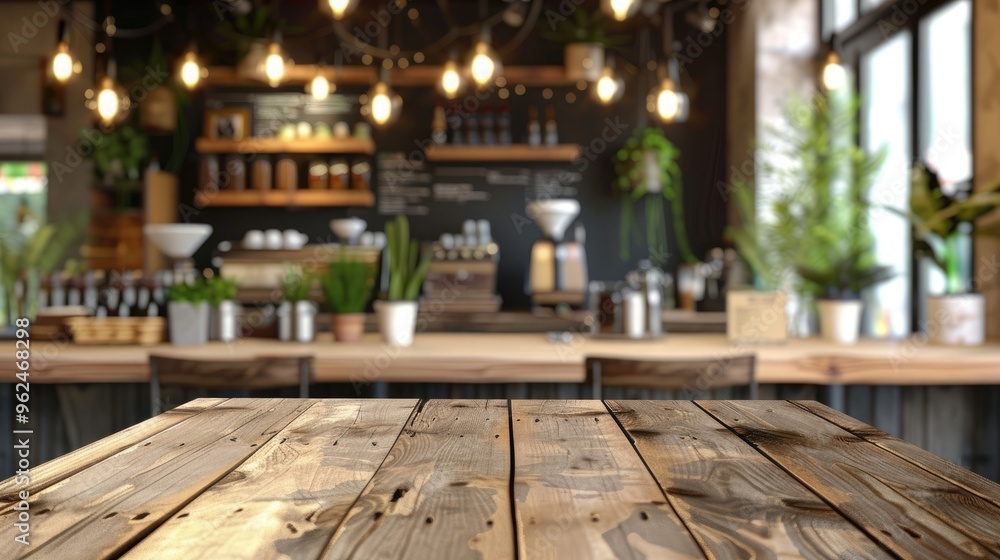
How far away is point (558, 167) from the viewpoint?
22.1ft

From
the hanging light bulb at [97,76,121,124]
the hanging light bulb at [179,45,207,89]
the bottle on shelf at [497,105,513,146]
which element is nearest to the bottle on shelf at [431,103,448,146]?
the bottle on shelf at [497,105,513,146]

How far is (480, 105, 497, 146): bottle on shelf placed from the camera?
6539mm

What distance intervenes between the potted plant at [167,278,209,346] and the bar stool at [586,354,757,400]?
1528mm

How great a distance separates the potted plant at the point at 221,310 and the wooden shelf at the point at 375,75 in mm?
3398

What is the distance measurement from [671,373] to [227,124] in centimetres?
513

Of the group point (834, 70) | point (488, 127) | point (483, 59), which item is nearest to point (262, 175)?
point (488, 127)

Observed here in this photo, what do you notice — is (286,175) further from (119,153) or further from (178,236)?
(178,236)

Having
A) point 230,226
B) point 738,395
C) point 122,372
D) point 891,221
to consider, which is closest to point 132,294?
point 122,372

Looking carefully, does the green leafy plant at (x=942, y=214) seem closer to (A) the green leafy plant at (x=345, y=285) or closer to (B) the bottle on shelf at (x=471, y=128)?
(A) the green leafy plant at (x=345, y=285)

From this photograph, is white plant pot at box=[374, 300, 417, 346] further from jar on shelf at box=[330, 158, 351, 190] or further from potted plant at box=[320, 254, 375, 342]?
jar on shelf at box=[330, 158, 351, 190]

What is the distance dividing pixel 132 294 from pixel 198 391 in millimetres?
532

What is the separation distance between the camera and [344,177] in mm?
6531

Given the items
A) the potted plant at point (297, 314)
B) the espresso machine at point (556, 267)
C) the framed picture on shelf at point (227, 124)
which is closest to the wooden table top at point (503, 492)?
the potted plant at point (297, 314)

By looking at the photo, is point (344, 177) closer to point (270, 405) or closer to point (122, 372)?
point (122, 372)
